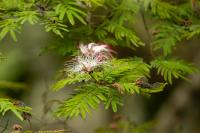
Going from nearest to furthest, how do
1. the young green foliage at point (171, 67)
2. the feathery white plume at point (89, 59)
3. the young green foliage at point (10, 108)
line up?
the young green foliage at point (10, 108)
the feathery white plume at point (89, 59)
the young green foliage at point (171, 67)

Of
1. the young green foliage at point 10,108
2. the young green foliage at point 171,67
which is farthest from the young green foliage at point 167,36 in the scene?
the young green foliage at point 10,108

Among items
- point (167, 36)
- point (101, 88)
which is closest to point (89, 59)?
point (101, 88)

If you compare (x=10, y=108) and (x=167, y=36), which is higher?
(x=167, y=36)

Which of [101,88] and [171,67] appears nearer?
[101,88]

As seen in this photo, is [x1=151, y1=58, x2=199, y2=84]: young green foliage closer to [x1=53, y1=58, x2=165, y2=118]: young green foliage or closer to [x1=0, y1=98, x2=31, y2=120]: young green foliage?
[x1=53, y1=58, x2=165, y2=118]: young green foliage

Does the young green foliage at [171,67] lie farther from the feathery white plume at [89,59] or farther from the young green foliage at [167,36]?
the feathery white plume at [89,59]

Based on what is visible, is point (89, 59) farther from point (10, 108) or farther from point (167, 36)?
point (167, 36)

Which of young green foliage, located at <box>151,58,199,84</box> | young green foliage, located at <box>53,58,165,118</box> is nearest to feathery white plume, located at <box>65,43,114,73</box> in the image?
young green foliage, located at <box>53,58,165,118</box>

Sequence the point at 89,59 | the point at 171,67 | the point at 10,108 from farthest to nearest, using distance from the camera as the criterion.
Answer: the point at 171,67
the point at 89,59
the point at 10,108

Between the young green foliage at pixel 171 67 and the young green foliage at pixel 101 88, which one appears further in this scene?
the young green foliage at pixel 171 67

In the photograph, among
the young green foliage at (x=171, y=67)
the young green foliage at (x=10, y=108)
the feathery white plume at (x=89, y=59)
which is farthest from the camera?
the young green foliage at (x=171, y=67)

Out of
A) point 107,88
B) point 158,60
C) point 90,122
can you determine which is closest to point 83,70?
point 107,88
